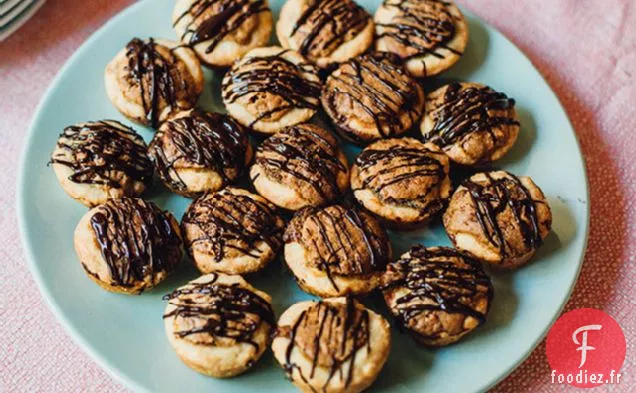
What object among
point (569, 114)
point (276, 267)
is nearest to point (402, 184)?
point (276, 267)

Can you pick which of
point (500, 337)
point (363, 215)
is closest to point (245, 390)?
point (363, 215)

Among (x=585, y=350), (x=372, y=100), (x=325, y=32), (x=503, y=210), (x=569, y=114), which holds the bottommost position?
(x=585, y=350)

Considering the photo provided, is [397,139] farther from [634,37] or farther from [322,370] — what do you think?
[634,37]

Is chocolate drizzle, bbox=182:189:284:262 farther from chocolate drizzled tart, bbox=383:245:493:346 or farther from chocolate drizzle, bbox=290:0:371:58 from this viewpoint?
chocolate drizzle, bbox=290:0:371:58

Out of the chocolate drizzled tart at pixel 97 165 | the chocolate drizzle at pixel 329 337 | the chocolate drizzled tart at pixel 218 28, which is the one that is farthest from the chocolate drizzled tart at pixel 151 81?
the chocolate drizzle at pixel 329 337

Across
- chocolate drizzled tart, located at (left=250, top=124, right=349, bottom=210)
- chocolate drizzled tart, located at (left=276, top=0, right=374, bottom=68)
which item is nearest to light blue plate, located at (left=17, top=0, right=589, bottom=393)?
chocolate drizzled tart, located at (left=250, top=124, right=349, bottom=210)

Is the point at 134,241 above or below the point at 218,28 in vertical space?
below

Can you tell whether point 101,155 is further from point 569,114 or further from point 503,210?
point 569,114
